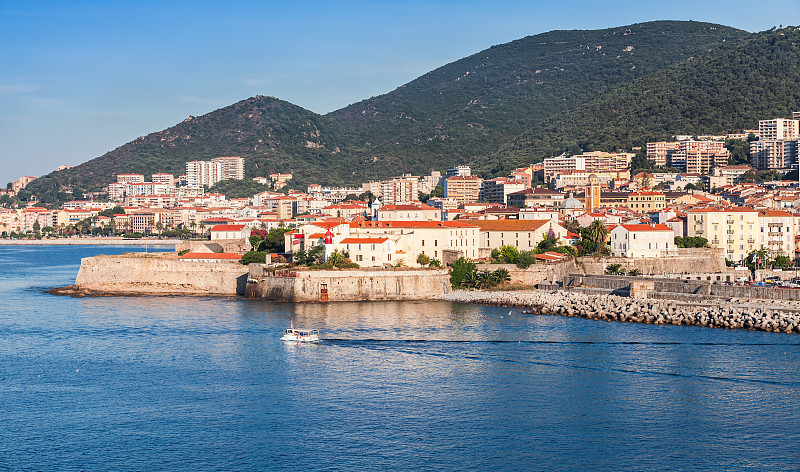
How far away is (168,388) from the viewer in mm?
27156

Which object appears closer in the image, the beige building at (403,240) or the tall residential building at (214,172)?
the beige building at (403,240)

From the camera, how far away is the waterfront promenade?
113750 mm

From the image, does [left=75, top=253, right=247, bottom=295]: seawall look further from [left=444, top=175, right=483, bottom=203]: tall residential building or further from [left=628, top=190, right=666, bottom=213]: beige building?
[left=444, top=175, right=483, bottom=203]: tall residential building

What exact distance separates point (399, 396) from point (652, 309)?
54.8ft

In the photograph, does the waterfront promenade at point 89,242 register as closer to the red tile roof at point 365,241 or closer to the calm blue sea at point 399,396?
the red tile roof at point 365,241

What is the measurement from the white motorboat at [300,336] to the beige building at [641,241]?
2374 cm

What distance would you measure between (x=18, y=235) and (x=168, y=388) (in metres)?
124

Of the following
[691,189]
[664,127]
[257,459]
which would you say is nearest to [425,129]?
[664,127]

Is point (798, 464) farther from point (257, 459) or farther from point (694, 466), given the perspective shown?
point (257, 459)

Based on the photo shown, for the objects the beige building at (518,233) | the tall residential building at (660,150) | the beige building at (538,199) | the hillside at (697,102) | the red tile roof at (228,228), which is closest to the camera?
the beige building at (518,233)

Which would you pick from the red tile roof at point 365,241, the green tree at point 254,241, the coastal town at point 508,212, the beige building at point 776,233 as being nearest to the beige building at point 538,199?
the coastal town at point 508,212

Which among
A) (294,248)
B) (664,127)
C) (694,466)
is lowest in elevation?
(694,466)

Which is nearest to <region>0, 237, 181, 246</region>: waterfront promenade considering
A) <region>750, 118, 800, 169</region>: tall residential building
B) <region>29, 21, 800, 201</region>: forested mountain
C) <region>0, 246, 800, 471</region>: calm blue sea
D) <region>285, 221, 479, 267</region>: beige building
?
<region>29, 21, 800, 201</region>: forested mountain

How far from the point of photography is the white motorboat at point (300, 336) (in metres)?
33.4
